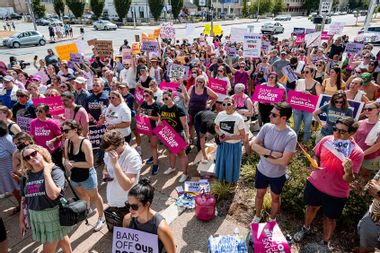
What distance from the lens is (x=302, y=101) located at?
6480 millimetres

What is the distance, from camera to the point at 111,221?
14.1ft

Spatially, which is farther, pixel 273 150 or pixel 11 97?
pixel 11 97

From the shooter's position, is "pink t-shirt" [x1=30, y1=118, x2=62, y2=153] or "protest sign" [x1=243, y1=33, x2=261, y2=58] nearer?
"pink t-shirt" [x1=30, y1=118, x2=62, y2=153]

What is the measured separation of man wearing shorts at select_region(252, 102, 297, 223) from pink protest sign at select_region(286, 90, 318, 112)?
2.70 m

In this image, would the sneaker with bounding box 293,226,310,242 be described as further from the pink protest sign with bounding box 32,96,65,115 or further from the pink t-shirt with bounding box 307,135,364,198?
the pink protest sign with bounding box 32,96,65,115

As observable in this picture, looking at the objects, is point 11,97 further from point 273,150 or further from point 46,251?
point 273,150

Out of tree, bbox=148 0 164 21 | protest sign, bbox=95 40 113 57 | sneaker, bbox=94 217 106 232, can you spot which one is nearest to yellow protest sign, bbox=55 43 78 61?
protest sign, bbox=95 40 113 57

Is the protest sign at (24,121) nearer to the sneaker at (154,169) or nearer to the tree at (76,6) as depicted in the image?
the sneaker at (154,169)

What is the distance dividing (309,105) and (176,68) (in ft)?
13.3

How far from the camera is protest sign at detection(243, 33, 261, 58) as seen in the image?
9289mm

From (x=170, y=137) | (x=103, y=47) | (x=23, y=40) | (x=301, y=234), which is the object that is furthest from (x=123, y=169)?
(x=23, y=40)

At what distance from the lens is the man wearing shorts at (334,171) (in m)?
3.53

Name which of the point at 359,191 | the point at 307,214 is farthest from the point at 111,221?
the point at 359,191

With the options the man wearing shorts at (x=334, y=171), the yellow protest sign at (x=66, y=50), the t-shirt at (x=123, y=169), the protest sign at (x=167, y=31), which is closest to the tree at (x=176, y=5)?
the protest sign at (x=167, y=31)
